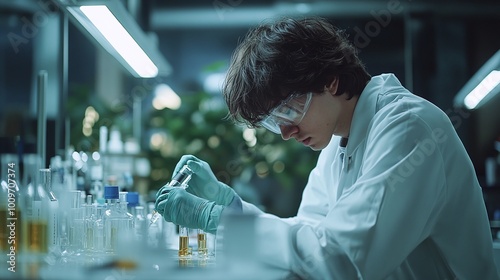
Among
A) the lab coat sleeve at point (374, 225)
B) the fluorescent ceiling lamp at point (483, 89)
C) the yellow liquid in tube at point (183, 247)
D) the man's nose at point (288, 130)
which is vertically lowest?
the yellow liquid in tube at point (183, 247)

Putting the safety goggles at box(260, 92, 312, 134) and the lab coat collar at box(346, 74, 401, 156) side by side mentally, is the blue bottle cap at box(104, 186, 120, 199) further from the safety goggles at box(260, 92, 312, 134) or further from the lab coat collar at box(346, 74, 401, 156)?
the lab coat collar at box(346, 74, 401, 156)

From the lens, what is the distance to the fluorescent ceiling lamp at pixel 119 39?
7.38 ft

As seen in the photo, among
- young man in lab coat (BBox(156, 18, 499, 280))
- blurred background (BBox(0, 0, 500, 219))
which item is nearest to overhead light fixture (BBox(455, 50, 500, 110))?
blurred background (BBox(0, 0, 500, 219))

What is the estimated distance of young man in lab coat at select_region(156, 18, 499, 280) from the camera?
160 cm

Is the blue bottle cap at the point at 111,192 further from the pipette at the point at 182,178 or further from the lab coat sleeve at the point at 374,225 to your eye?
the lab coat sleeve at the point at 374,225

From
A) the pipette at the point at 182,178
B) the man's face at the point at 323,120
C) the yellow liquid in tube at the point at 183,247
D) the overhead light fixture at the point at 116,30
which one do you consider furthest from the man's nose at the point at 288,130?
the overhead light fixture at the point at 116,30

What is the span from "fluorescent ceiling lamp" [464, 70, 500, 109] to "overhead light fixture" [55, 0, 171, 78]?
1.67 metres

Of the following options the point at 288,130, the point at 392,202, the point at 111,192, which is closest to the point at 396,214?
the point at 392,202

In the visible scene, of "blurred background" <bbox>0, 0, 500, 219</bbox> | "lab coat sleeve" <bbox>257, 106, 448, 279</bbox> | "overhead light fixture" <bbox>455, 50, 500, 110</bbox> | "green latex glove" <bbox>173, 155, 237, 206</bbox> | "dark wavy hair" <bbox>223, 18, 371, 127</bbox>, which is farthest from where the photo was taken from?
"blurred background" <bbox>0, 0, 500, 219</bbox>

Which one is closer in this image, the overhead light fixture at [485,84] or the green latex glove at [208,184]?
the green latex glove at [208,184]

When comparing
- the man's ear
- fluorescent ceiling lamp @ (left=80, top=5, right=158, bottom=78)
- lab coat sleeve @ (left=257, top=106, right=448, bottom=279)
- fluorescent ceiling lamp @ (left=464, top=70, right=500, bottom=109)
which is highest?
fluorescent ceiling lamp @ (left=80, top=5, right=158, bottom=78)

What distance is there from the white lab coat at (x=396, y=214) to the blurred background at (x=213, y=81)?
91.3 inches

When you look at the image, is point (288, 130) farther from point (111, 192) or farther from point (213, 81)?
point (213, 81)

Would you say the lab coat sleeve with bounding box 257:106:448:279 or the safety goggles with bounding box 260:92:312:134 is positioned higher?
the safety goggles with bounding box 260:92:312:134
